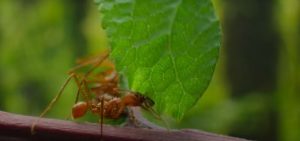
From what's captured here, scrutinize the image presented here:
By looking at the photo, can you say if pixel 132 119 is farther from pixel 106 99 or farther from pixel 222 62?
pixel 222 62

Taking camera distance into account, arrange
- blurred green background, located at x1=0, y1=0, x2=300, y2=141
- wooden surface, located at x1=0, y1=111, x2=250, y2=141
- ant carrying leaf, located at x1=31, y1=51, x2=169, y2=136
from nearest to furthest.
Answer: wooden surface, located at x1=0, y1=111, x2=250, y2=141, ant carrying leaf, located at x1=31, y1=51, x2=169, y2=136, blurred green background, located at x1=0, y1=0, x2=300, y2=141

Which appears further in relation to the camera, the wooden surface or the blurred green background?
the blurred green background

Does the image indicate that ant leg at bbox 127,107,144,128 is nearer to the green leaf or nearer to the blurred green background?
the green leaf

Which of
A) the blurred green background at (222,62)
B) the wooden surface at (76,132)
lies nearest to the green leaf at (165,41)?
the wooden surface at (76,132)

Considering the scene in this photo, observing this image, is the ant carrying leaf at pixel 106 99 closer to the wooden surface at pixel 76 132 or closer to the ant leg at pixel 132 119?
the ant leg at pixel 132 119

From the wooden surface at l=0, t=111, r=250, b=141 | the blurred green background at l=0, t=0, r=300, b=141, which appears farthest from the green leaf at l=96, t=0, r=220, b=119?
the blurred green background at l=0, t=0, r=300, b=141

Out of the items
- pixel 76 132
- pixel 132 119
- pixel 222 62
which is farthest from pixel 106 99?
pixel 222 62

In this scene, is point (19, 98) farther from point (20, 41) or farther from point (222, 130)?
point (222, 130)
